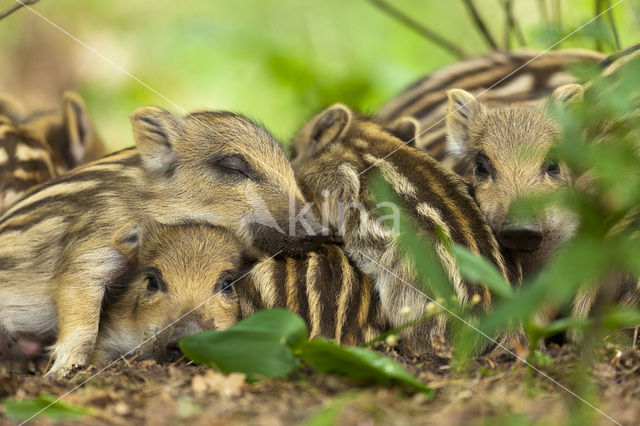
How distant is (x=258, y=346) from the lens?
7.86ft

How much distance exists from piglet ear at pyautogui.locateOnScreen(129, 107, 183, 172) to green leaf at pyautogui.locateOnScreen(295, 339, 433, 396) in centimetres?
174

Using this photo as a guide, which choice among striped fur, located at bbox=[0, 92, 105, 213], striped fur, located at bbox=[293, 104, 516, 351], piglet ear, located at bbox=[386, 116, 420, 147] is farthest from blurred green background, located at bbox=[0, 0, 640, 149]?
striped fur, located at bbox=[293, 104, 516, 351]

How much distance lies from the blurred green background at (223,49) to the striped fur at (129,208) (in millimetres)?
2674

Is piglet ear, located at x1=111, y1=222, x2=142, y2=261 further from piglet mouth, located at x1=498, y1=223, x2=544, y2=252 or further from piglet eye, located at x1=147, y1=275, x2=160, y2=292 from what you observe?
piglet mouth, located at x1=498, y1=223, x2=544, y2=252

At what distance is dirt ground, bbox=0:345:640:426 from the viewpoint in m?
2.02

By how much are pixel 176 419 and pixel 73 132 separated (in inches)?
126

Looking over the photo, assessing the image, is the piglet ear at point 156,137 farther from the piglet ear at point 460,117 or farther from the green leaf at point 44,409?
the green leaf at point 44,409

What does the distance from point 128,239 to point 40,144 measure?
1.60 m

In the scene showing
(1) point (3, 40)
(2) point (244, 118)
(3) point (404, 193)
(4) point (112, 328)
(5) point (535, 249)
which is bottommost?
(4) point (112, 328)

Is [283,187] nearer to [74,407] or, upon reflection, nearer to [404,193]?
[404,193]

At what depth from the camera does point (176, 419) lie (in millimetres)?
2057

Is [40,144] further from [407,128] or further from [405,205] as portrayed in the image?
[405,205]

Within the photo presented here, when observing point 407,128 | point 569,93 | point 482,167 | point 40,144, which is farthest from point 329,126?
point 40,144

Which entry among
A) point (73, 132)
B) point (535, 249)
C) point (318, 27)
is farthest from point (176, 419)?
point (318, 27)
